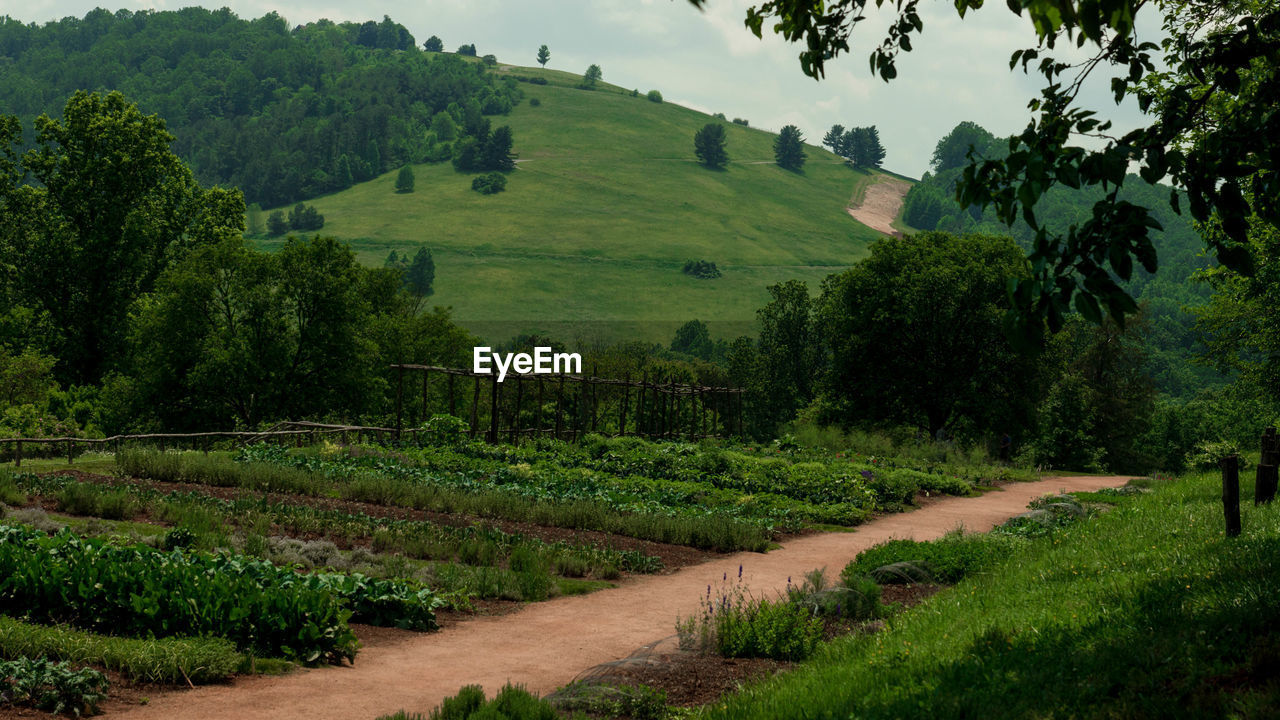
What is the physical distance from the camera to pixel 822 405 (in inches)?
1929

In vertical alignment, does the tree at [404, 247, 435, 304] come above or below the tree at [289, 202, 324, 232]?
below

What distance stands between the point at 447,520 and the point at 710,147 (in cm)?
18042

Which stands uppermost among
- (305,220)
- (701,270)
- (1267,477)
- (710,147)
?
(710,147)

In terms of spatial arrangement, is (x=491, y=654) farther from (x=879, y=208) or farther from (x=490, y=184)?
(x=879, y=208)

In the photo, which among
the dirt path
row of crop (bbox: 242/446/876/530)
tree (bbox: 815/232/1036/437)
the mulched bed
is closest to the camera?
the dirt path

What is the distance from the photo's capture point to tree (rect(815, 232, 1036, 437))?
146ft

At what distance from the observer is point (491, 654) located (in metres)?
9.56

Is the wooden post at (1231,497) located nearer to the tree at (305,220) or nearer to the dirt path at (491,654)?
the dirt path at (491,654)

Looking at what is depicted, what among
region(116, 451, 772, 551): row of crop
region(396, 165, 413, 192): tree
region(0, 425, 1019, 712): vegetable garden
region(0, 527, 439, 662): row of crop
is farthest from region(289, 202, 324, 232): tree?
region(0, 527, 439, 662): row of crop

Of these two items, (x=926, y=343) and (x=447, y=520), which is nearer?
(x=447, y=520)

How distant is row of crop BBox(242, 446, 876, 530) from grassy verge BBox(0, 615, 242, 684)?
11.2m

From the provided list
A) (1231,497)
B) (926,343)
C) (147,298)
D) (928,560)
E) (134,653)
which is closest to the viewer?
(134,653)

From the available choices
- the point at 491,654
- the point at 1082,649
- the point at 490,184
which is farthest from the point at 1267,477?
the point at 490,184

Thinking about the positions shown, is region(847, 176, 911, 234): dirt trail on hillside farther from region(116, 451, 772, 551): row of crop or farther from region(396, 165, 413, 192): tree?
region(116, 451, 772, 551): row of crop
